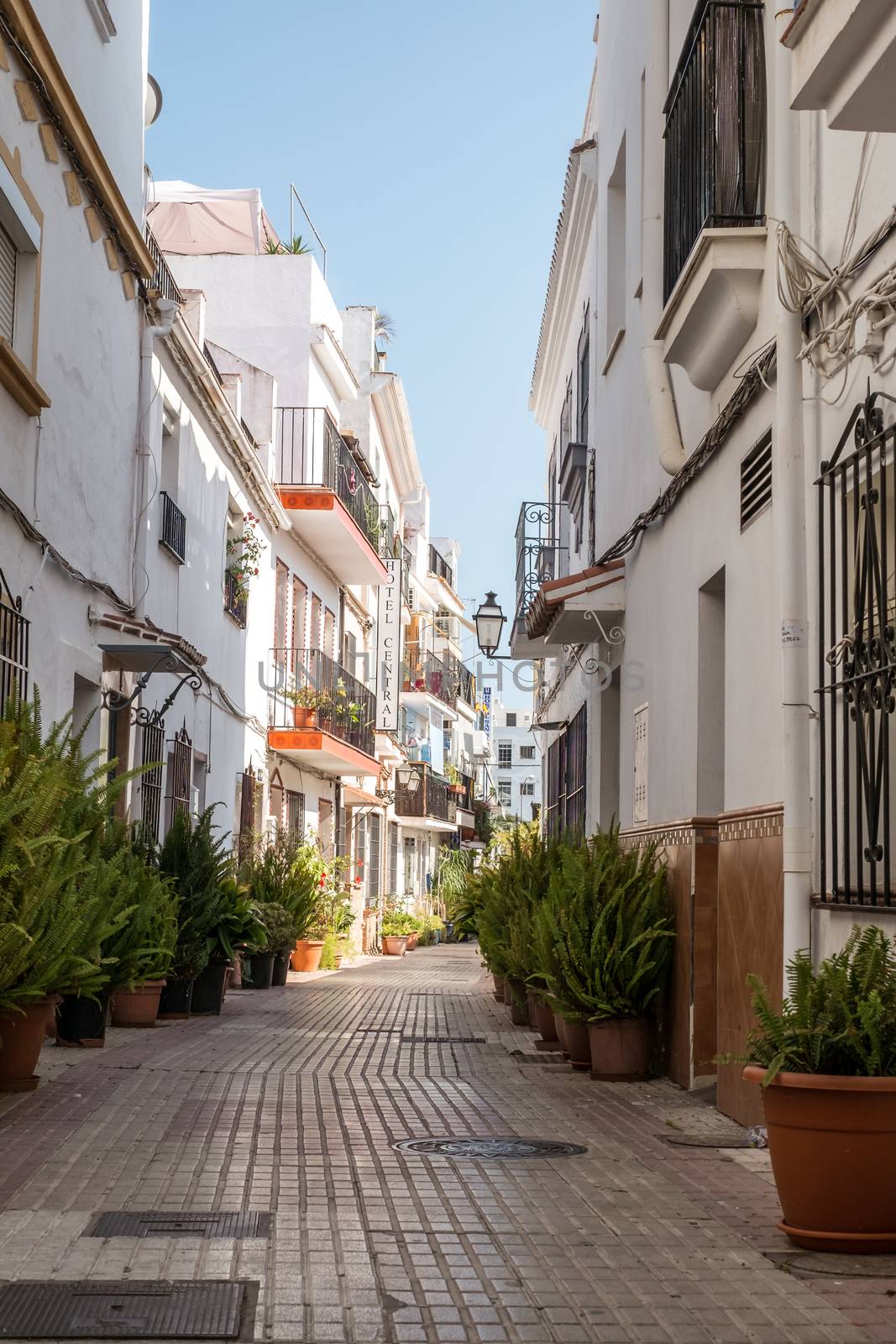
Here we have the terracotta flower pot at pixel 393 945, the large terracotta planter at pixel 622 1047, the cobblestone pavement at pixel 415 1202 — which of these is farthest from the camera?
the terracotta flower pot at pixel 393 945

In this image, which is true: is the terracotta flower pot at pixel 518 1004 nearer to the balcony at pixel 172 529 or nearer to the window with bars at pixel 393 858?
the balcony at pixel 172 529

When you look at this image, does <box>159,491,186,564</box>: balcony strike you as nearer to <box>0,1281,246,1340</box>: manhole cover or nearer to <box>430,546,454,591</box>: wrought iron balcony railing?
<box>0,1281,246,1340</box>: manhole cover

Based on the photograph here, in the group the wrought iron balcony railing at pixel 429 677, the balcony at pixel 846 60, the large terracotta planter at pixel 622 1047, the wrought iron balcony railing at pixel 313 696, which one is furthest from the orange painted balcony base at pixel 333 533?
the balcony at pixel 846 60

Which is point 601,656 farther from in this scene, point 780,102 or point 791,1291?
point 791,1291

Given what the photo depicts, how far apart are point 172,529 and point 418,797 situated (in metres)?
29.8

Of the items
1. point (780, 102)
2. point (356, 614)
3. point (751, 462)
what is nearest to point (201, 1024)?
point (751, 462)

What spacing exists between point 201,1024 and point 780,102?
28.4 ft

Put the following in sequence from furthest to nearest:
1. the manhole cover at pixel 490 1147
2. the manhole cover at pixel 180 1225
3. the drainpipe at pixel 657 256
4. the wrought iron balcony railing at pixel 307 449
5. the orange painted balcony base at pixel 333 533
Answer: the wrought iron balcony railing at pixel 307 449 < the orange painted balcony base at pixel 333 533 < the drainpipe at pixel 657 256 < the manhole cover at pixel 490 1147 < the manhole cover at pixel 180 1225

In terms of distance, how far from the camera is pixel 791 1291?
4551 millimetres

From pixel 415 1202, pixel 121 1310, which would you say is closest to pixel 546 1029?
pixel 415 1202

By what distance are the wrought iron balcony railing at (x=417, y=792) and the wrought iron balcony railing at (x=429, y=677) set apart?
275 cm

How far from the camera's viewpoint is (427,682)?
5059 cm

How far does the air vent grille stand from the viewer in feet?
25.5

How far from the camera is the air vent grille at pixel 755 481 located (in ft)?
25.5
